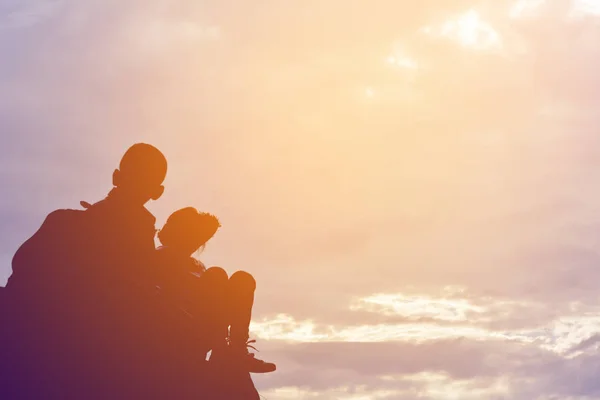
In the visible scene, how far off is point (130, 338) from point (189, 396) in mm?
1511

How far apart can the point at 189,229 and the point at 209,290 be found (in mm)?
1335

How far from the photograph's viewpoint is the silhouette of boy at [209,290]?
14.1 meters

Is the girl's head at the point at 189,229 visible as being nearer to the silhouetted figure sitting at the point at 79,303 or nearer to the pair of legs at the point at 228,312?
the pair of legs at the point at 228,312

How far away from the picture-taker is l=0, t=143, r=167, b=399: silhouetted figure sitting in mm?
12398

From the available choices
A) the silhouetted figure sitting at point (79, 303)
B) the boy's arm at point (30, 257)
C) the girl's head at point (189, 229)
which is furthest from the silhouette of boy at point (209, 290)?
the boy's arm at point (30, 257)

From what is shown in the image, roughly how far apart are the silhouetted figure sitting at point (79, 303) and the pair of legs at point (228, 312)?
1.76 meters

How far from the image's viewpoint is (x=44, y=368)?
1240cm

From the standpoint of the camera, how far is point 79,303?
41.6 feet

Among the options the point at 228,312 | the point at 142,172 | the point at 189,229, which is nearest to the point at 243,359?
the point at 228,312

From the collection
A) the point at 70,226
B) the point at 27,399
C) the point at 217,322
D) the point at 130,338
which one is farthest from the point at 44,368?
the point at 217,322

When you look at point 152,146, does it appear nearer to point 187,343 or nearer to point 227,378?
point 187,343

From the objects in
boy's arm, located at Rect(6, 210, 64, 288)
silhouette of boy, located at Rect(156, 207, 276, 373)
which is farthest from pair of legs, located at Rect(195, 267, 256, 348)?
boy's arm, located at Rect(6, 210, 64, 288)

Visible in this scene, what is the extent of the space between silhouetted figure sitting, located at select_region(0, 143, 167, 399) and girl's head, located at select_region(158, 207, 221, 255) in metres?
1.74

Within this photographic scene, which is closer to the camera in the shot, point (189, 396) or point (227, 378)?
point (189, 396)
